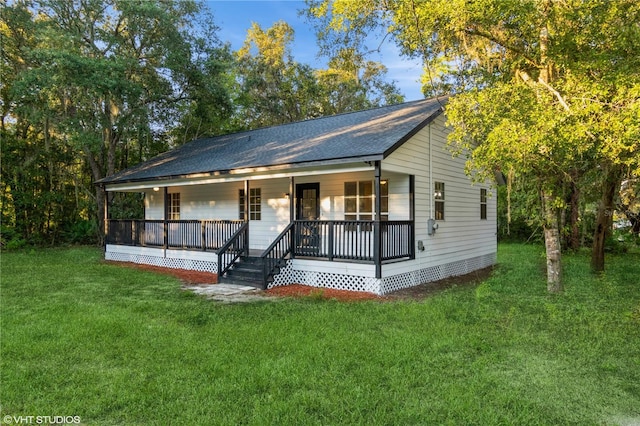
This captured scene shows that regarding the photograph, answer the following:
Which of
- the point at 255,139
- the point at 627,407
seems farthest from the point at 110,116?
the point at 627,407

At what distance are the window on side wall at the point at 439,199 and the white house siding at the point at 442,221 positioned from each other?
15 cm

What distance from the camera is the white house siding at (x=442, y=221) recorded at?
9156 millimetres

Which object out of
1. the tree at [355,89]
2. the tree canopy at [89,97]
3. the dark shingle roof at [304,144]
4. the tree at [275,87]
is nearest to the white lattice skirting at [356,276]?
the dark shingle roof at [304,144]

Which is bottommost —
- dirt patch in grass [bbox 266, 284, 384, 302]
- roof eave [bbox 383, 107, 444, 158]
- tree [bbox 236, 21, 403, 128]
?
dirt patch in grass [bbox 266, 284, 384, 302]

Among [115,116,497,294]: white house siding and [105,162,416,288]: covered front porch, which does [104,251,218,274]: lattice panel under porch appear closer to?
[105,162,416,288]: covered front porch

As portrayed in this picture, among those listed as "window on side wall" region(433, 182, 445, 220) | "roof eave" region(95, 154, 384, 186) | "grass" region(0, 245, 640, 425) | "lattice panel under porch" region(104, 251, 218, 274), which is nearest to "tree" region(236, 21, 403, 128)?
"roof eave" region(95, 154, 384, 186)

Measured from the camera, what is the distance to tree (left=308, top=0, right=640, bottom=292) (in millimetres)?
5930

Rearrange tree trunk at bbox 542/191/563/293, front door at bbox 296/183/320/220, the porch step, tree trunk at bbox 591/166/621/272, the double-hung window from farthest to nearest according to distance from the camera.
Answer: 1. the double-hung window
2. front door at bbox 296/183/320/220
3. the porch step
4. tree trunk at bbox 591/166/621/272
5. tree trunk at bbox 542/191/563/293

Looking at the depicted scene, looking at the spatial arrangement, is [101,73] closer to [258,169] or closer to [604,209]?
[258,169]

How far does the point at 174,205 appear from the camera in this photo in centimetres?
1527

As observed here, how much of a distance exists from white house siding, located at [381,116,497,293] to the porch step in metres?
2.88

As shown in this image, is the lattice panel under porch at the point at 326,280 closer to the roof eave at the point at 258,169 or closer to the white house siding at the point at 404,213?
the white house siding at the point at 404,213

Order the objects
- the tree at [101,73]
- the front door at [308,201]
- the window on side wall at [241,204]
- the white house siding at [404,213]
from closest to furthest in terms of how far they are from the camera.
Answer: the white house siding at [404,213]
the front door at [308,201]
the window on side wall at [241,204]
the tree at [101,73]

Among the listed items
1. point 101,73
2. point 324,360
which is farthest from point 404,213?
point 101,73
